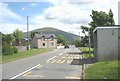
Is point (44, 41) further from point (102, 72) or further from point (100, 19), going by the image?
point (102, 72)

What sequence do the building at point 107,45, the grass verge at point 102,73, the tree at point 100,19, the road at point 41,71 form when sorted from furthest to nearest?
the tree at point 100,19 < the building at point 107,45 < the road at point 41,71 < the grass verge at point 102,73

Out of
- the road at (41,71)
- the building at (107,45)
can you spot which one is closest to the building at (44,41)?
the building at (107,45)

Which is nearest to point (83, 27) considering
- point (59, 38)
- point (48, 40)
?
point (48, 40)

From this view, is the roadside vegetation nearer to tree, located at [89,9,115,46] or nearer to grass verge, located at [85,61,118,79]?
grass verge, located at [85,61,118,79]

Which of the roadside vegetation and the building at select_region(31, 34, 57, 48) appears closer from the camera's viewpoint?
the roadside vegetation

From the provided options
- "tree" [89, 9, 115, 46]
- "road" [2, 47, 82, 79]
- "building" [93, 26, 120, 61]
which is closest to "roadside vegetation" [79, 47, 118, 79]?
"road" [2, 47, 82, 79]

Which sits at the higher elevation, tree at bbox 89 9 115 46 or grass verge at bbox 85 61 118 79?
tree at bbox 89 9 115 46

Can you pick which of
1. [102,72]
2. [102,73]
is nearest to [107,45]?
[102,72]

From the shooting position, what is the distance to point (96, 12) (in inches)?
2357

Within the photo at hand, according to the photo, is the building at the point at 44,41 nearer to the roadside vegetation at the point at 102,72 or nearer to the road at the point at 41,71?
the road at the point at 41,71

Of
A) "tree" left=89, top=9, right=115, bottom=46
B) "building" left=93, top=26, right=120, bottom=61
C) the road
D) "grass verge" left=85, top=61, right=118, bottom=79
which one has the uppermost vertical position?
"tree" left=89, top=9, right=115, bottom=46

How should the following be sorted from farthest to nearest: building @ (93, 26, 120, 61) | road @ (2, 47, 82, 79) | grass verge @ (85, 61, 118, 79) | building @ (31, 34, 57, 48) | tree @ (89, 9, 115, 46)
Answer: building @ (31, 34, 57, 48) < tree @ (89, 9, 115, 46) < building @ (93, 26, 120, 61) < road @ (2, 47, 82, 79) < grass verge @ (85, 61, 118, 79)

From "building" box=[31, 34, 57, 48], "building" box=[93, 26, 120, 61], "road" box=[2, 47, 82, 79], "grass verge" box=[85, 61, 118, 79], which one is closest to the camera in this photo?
"grass verge" box=[85, 61, 118, 79]

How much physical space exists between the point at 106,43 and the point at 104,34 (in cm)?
93
